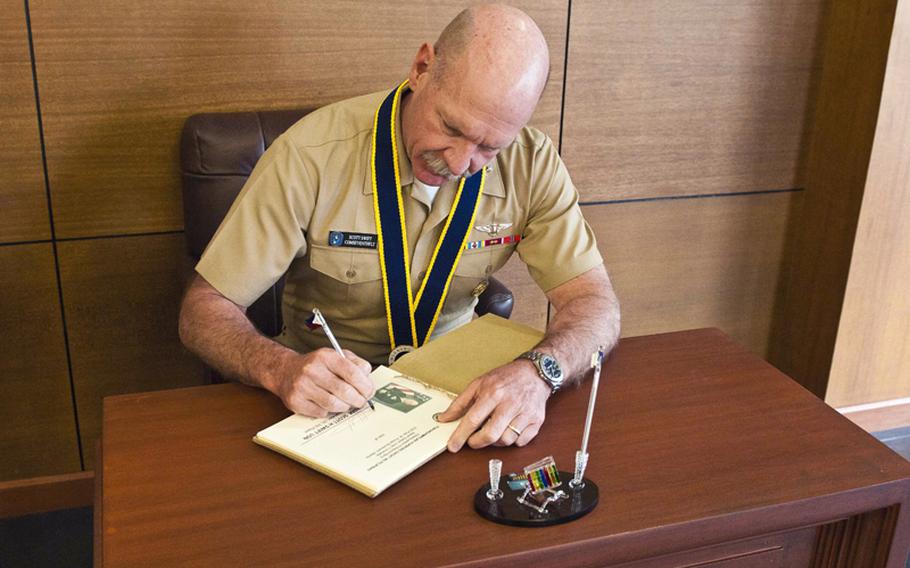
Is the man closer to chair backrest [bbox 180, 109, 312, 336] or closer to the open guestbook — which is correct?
the open guestbook

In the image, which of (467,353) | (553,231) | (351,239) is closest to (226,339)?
(351,239)

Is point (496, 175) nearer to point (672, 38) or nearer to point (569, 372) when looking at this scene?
point (569, 372)

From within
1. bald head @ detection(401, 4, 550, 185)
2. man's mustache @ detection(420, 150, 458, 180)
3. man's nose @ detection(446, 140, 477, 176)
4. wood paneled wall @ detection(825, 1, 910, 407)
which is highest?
bald head @ detection(401, 4, 550, 185)

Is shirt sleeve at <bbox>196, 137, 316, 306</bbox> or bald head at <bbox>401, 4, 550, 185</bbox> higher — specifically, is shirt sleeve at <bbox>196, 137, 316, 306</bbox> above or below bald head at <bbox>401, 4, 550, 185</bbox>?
below

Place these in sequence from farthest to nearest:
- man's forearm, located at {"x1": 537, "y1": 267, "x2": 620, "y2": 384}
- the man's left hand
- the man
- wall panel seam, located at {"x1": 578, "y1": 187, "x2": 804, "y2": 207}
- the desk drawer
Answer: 1. wall panel seam, located at {"x1": 578, "y1": 187, "x2": 804, "y2": 207}
2. man's forearm, located at {"x1": 537, "y1": 267, "x2": 620, "y2": 384}
3. the man
4. the man's left hand
5. the desk drawer

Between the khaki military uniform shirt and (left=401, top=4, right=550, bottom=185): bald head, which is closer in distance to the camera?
(left=401, top=4, right=550, bottom=185): bald head

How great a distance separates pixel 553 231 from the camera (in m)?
1.98

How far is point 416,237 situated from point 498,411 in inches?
25.8

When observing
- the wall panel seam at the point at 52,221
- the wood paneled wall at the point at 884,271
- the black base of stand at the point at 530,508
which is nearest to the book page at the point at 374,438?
the black base of stand at the point at 530,508

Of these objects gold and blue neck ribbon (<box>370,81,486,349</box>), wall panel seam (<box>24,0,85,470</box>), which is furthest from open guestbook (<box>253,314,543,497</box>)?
wall panel seam (<box>24,0,85,470</box>)

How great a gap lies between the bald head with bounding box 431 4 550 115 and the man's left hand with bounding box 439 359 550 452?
54cm

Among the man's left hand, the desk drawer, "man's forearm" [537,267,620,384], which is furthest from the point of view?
"man's forearm" [537,267,620,384]

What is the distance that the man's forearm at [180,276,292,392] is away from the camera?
1.52 metres

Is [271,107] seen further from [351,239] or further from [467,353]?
[467,353]
